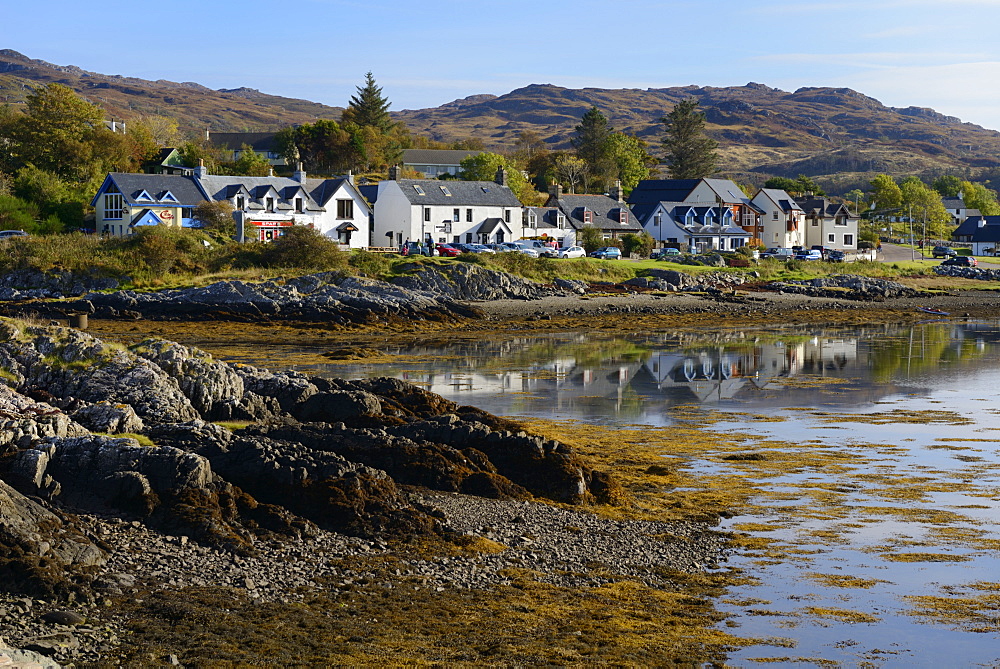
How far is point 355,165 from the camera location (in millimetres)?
95062

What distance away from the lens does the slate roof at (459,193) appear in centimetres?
7212

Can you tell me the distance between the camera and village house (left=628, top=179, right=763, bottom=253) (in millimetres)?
84062

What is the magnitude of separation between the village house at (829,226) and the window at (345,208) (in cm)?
4365

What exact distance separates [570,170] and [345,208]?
36.8 m

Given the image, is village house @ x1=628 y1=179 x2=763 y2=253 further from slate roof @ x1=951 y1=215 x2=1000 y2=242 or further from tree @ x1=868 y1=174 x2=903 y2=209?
tree @ x1=868 y1=174 x2=903 y2=209

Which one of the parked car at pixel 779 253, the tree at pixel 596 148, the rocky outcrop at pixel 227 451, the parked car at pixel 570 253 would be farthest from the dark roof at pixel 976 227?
the rocky outcrop at pixel 227 451

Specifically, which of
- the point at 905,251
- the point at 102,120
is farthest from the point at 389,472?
the point at 905,251

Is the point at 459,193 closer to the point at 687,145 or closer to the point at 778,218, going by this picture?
the point at 778,218

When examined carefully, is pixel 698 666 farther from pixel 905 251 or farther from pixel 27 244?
pixel 905 251

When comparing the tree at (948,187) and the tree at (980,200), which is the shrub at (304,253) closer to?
the tree at (980,200)

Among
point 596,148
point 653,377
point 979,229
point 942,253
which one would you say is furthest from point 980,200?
point 653,377

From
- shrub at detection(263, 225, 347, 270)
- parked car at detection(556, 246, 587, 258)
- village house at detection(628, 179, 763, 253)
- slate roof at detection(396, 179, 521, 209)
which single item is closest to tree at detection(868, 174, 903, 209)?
village house at detection(628, 179, 763, 253)

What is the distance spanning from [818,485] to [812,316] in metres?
36.1

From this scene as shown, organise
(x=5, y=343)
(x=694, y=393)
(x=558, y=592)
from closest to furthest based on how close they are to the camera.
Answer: (x=558, y=592) → (x=5, y=343) → (x=694, y=393)
